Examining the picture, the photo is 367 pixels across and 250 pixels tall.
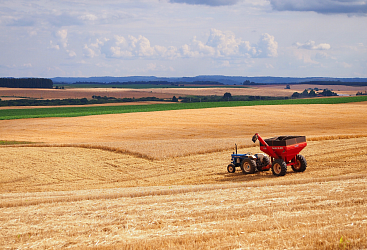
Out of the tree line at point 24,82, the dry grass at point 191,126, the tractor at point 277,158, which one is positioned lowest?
the dry grass at point 191,126

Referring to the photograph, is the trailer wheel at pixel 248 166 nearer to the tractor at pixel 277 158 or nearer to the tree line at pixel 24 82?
Result: the tractor at pixel 277 158

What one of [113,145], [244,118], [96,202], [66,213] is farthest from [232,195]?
[244,118]

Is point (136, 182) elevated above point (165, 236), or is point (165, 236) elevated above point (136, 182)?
point (165, 236)

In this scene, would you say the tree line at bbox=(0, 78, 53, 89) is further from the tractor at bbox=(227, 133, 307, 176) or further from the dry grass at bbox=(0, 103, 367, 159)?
the tractor at bbox=(227, 133, 307, 176)

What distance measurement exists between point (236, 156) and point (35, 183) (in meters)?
11.3

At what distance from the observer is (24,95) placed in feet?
438

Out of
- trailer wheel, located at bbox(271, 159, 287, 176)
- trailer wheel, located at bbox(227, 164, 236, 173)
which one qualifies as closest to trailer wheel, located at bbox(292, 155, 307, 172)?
trailer wheel, located at bbox(271, 159, 287, 176)

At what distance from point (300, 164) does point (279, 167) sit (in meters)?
1.38

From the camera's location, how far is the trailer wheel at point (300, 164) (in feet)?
66.2

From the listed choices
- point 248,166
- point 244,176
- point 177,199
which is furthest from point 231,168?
point 177,199

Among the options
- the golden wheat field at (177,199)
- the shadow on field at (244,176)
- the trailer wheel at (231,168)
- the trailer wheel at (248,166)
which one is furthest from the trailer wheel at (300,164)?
the trailer wheel at (231,168)

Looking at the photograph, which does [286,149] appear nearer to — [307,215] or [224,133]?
[307,215]

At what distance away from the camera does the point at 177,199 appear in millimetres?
13359

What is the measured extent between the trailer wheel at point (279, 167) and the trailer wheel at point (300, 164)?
122cm
